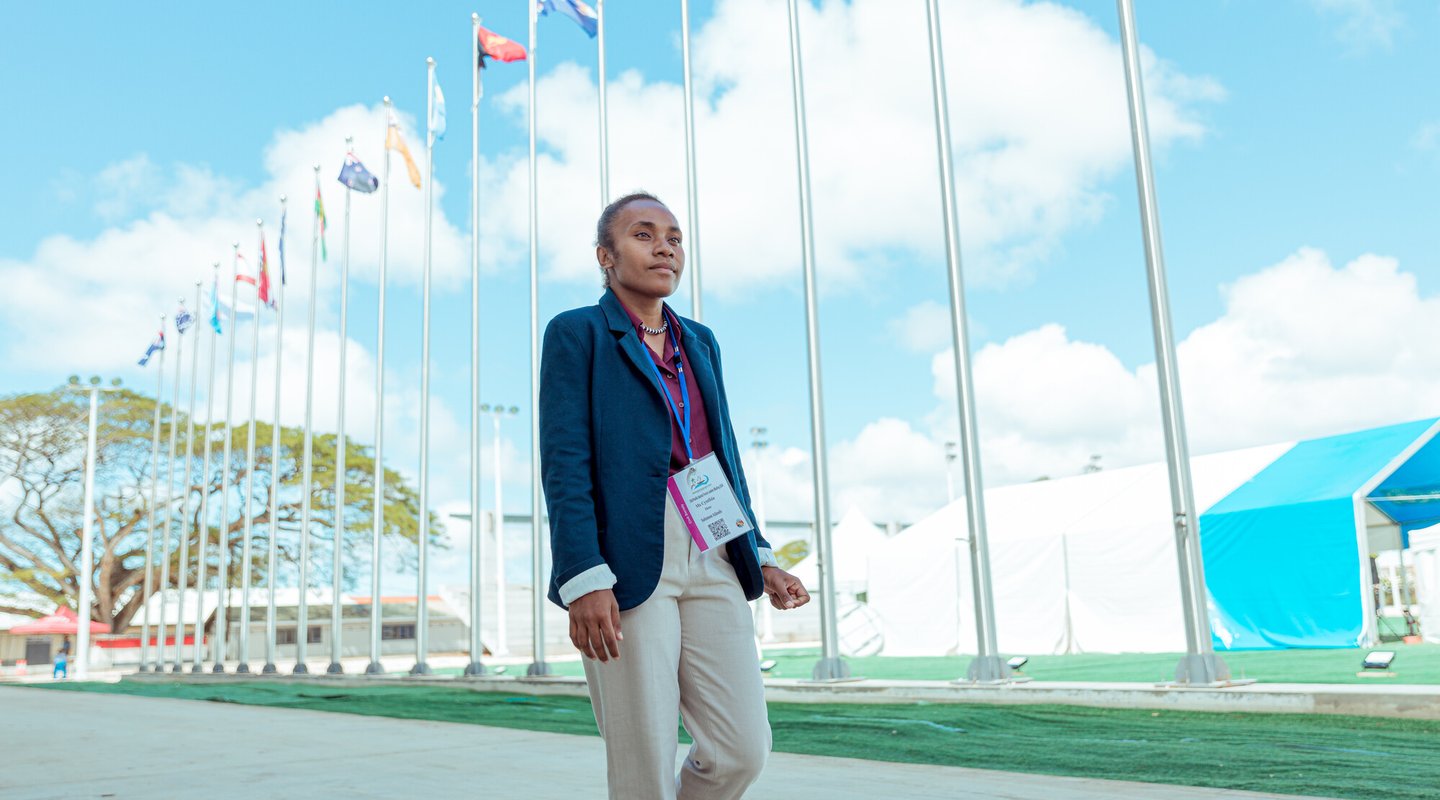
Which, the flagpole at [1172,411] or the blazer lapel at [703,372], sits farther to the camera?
the flagpole at [1172,411]

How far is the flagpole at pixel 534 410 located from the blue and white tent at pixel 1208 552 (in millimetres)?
7095

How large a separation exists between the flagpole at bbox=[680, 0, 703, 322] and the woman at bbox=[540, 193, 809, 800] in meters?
9.14

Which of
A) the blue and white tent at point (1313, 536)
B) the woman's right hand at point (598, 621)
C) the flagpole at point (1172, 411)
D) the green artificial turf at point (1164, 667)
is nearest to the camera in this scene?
the woman's right hand at point (598, 621)

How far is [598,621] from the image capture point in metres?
1.87

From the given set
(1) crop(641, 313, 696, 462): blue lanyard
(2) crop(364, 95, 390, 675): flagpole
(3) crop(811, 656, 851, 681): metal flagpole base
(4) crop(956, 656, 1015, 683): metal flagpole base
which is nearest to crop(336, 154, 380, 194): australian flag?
(2) crop(364, 95, 390, 675): flagpole

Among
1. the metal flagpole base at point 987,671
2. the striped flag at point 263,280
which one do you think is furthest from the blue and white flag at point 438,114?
the metal flagpole base at point 987,671

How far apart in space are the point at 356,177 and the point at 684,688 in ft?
54.4

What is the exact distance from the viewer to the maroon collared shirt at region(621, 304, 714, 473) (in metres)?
2.12

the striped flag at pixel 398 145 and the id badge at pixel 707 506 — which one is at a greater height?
the striped flag at pixel 398 145

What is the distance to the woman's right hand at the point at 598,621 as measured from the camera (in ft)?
6.13

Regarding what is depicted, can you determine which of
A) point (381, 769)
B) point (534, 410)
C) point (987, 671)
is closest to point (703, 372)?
point (381, 769)

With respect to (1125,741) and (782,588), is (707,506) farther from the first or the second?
(1125,741)

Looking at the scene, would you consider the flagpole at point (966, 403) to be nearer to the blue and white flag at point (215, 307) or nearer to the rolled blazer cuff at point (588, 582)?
the rolled blazer cuff at point (588, 582)

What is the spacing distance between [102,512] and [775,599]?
1271 inches
